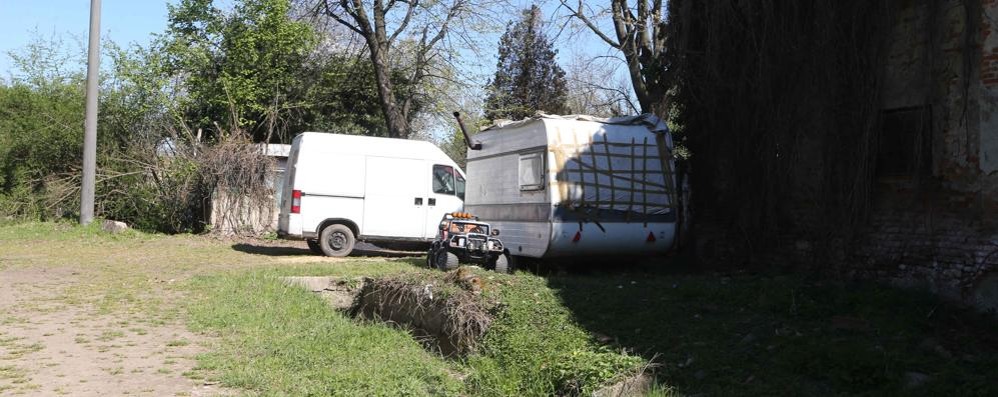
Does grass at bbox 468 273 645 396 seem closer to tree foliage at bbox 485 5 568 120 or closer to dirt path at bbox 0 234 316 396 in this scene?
dirt path at bbox 0 234 316 396

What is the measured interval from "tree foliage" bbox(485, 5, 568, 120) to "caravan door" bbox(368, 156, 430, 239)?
49.9ft

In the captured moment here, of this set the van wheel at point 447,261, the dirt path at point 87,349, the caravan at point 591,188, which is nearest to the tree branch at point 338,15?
the caravan at point 591,188

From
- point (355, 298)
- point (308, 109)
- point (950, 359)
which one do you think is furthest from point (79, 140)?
point (950, 359)

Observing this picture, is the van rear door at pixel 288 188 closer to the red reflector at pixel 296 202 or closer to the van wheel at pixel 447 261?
the red reflector at pixel 296 202

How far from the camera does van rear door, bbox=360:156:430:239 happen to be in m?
15.8

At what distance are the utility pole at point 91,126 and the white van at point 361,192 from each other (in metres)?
6.44

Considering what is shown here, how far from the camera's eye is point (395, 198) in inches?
625

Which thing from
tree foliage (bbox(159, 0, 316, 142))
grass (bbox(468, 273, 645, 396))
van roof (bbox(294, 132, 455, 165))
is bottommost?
grass (bbox(468, 273, 645, 396))

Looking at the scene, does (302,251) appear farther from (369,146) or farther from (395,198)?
(369,146)

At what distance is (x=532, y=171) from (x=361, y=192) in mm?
5676

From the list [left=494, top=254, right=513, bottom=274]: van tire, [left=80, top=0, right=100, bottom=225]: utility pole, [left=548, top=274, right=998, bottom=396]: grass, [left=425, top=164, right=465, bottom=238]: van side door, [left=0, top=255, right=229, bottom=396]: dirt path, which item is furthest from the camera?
[left=80, top=0, right=100, bottom=225]: utility pole

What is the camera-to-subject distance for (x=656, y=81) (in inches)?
523

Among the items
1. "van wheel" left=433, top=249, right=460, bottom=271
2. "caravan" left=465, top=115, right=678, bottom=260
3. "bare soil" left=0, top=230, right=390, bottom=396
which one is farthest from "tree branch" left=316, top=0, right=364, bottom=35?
"van wheel" left=433, top=249, right=460, bottom=271

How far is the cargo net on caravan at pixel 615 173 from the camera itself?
10.6 metres
